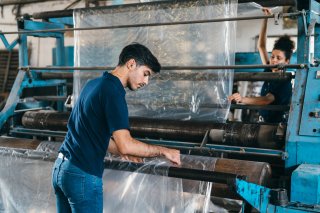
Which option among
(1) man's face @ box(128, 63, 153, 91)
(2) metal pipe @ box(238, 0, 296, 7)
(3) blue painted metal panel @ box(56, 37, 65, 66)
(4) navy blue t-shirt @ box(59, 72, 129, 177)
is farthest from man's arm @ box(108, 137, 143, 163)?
(3) blue painted metal panel @ box(56, 37, 65, 66)

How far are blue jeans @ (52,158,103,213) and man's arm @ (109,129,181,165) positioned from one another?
7.3 inches

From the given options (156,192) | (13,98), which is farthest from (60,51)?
(156,192)

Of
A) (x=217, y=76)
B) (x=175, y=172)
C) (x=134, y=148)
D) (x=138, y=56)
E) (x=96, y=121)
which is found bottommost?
(x=175, y=172)

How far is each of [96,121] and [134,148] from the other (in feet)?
0.62

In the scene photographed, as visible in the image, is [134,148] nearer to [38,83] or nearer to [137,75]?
[137,75]

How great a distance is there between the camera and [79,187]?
1.52 m

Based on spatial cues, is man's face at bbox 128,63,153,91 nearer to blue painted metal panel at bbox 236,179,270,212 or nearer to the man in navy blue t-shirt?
the man in navy blue t-shirt

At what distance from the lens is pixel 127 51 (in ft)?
5.01

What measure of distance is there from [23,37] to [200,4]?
153 cm

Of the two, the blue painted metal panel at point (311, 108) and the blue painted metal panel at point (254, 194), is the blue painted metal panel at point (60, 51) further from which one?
the blue painted metal panel at point (254, 194)

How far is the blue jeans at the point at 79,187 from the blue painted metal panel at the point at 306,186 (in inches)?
35.2

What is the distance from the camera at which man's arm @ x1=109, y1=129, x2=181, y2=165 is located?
145 cm

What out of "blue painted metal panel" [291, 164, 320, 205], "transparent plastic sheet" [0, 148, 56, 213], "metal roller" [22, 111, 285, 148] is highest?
"metal roller" [22, 111, 285, 148]

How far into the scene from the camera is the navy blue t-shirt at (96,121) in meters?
1.43
